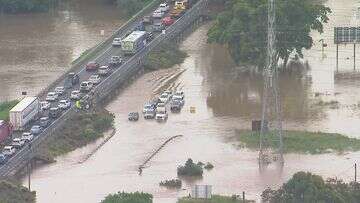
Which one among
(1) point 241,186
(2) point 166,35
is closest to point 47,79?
(2) point 166,35

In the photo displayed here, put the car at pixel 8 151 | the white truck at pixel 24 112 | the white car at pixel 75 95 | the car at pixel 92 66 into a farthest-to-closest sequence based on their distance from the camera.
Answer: the car at pixel 92 66 < the white car at pixel 75 95 < the white truck at pixel 24 112 < the car at pixel 8 151

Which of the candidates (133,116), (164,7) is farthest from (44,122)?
(164,7)

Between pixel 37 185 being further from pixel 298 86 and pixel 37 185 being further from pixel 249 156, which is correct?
pixel 298 86

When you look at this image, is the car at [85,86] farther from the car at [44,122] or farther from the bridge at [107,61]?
the car at [44,122]

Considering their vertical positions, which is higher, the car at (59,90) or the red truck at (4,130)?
the car at (59,90)

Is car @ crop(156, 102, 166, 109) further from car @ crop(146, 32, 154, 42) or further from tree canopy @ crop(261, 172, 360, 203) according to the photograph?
tree canopy @ crop(261, 172, 360, 203)

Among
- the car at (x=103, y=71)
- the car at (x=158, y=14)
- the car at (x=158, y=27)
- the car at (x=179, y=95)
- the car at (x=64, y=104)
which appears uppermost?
the car at (x=158, y=14)

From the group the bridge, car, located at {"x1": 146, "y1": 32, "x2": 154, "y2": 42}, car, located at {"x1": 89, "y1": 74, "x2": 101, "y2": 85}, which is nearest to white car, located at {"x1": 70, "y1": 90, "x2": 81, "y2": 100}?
the bridge

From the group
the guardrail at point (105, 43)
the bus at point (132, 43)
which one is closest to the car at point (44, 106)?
the guardrail at point (105, 43)
